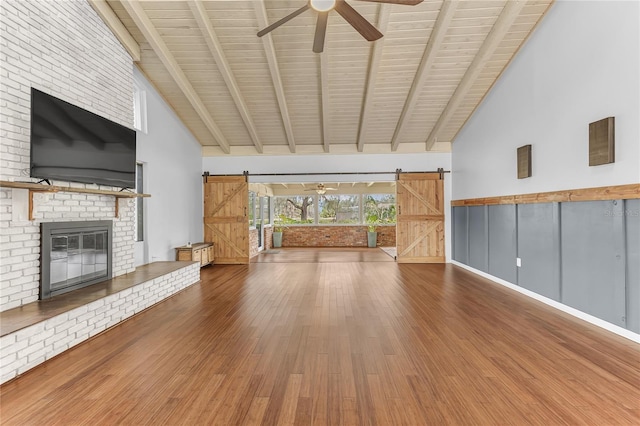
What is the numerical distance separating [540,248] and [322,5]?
13.3 ft

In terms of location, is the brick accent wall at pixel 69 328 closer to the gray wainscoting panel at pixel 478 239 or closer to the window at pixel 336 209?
the gray wainscoting panel at pixel 478 239

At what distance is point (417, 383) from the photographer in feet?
7.48

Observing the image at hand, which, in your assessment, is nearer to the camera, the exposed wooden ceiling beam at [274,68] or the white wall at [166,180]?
the exposed wooden ceiling beam at [274,68]

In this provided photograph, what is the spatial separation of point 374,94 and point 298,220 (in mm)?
7088

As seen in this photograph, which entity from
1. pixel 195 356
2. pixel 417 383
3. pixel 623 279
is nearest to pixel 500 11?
pixel 623 279

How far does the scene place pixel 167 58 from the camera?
4828mm

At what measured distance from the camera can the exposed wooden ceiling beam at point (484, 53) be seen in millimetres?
4112

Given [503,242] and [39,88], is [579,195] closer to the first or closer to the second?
[503,242]

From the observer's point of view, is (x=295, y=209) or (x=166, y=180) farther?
(x=295, y=209)

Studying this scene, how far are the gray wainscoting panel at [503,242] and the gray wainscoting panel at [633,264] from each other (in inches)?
72.0

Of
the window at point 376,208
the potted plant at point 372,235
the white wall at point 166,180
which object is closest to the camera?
the white wall at point 166,180

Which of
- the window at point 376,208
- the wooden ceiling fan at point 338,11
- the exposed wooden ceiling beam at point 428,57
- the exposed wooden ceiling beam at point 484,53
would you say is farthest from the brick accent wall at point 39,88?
the window at point 376,208

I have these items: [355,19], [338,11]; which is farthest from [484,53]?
[338,11]

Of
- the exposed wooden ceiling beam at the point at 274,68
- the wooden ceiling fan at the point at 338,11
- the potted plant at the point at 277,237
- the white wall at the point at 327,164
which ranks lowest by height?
the potted plant at the point at 277,237
